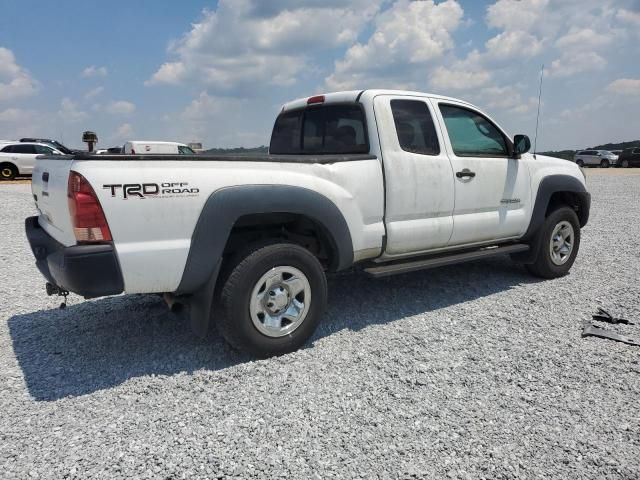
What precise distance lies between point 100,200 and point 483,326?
10.1 ft

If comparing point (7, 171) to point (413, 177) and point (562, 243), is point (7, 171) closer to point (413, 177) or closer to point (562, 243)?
point (413, 177)

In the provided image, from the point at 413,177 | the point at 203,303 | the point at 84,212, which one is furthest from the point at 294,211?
the point at 84,212

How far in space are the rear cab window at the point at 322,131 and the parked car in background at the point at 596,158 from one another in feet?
126

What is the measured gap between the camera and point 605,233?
8.06 metres

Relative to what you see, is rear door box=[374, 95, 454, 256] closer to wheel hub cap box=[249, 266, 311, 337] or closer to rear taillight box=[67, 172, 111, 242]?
wheel hub cap box=[249, 266, 311, 337]

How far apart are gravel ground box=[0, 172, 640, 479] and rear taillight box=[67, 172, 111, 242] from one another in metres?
1.03

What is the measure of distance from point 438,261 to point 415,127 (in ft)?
4.10

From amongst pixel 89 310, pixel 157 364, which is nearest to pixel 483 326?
pixel 157 364

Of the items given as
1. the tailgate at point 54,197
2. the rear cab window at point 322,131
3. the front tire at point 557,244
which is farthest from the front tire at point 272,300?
the front tire at point 557,244

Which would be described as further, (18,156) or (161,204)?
(18,156)

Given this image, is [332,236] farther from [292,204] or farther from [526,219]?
[526,219]

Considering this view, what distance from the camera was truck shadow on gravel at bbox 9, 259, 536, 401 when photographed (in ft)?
10.3

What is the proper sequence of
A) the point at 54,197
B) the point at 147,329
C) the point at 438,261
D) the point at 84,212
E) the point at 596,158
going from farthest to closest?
the point at 596,158 → the point at 438,261 → the point at 147,329 → the point at 54,197 → the point at 84,212

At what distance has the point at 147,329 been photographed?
3.86 metres
